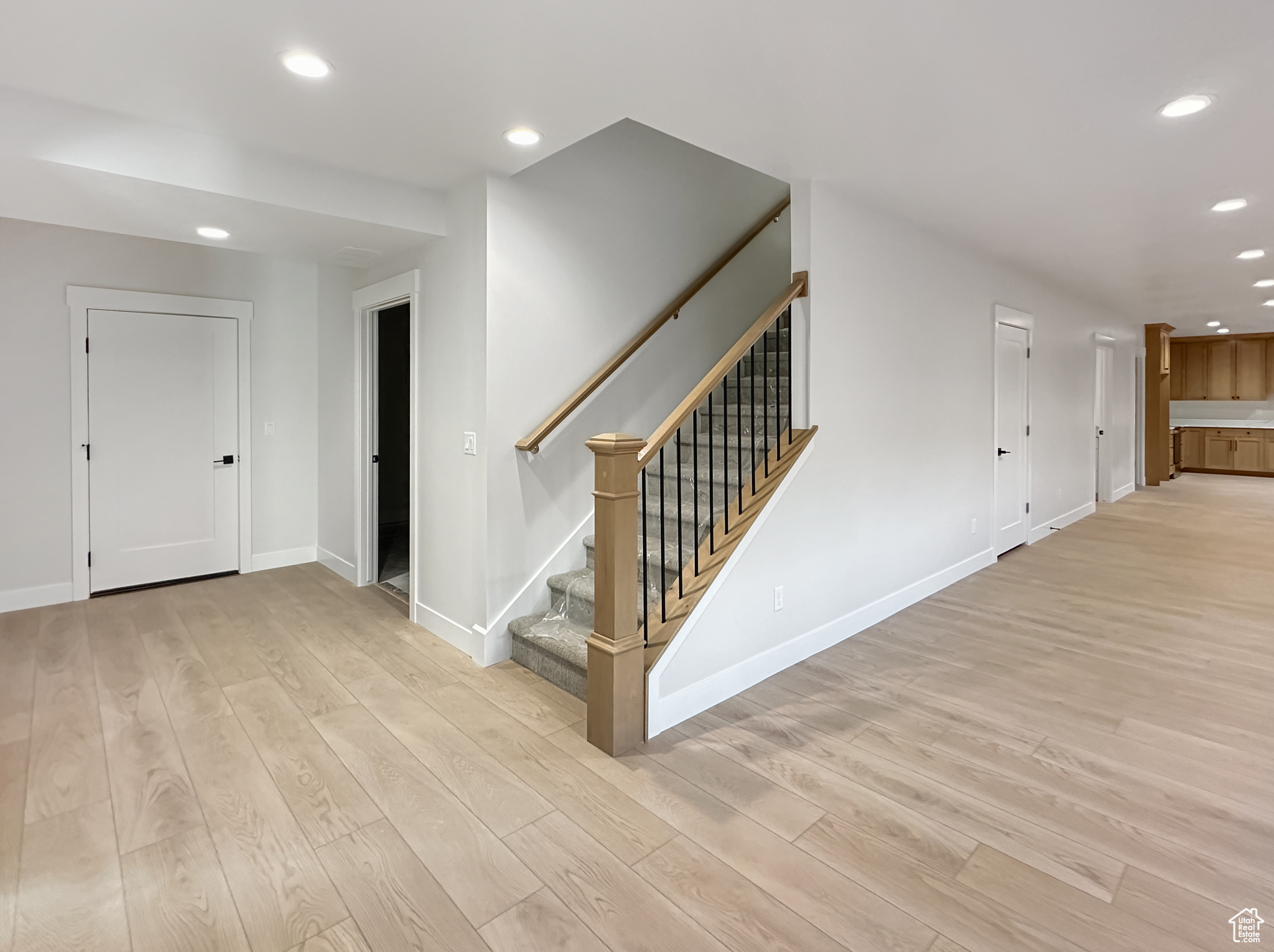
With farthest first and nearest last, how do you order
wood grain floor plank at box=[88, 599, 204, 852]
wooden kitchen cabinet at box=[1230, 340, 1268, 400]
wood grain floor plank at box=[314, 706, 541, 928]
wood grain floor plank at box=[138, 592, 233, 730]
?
wooden kitchen cabinet at box=[1230, 340, 1268, 400], wood grain floor plank at box=[138, 592, 233, 730], wood grain floor plank at box=[88, 599, 204, 852], wood grain floor plank at box=[314, 706, 541, 928]

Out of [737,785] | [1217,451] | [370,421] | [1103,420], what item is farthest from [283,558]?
[1217,451]

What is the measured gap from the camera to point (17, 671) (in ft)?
9.96

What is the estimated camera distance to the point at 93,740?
8.00 feet

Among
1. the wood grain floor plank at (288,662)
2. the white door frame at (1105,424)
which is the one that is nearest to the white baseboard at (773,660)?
the wood grain floor plank at (288,662)

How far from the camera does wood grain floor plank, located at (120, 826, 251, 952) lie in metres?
1.53

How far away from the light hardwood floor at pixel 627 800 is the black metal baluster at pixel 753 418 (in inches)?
37.9

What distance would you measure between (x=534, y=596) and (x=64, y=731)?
1.92m

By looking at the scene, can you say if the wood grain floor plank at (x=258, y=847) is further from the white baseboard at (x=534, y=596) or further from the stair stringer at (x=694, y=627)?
the stair stringer at (x=694, y=627)

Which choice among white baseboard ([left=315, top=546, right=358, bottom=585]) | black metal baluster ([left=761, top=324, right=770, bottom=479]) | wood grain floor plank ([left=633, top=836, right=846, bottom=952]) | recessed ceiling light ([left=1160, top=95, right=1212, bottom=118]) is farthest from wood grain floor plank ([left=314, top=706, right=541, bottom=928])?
recessed ceiling light ([left=1160, top=95, right=1212, bottom=118])

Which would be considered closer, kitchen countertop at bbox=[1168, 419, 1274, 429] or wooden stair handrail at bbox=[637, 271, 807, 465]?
wooden stair handrail at bbox=[637, 271, 807, 465]

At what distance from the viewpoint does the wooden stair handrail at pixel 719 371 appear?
8.07ft

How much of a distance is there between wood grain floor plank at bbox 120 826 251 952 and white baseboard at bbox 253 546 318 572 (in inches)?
131

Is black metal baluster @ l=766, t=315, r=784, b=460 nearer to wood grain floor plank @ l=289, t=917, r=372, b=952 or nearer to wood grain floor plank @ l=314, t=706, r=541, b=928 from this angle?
wood grain floor plank @ l=314, t=706, r=541, b=928

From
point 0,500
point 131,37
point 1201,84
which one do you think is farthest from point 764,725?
point 0,500
